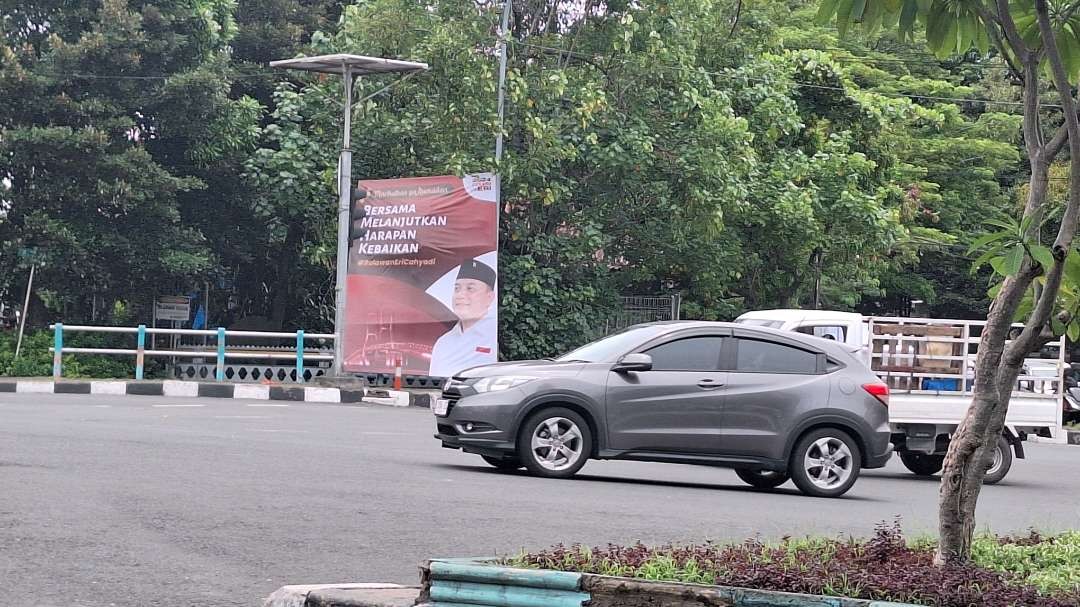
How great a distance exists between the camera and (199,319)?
33500mm

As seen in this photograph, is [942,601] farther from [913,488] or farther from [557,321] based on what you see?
[557,321]

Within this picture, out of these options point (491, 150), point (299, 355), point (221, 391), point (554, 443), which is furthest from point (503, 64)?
point (554, 443)

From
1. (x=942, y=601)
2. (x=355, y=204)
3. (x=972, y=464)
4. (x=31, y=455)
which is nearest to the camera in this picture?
(x=942, y=601)

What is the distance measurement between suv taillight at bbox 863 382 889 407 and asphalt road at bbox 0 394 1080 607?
3.17 feet

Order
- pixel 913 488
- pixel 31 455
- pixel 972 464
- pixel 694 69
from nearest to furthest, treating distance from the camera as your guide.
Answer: pixel 972 464, pixel 31 455, pixel 913 488, pixel 694 69

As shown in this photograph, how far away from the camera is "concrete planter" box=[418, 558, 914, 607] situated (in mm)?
5375

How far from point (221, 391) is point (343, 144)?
497cm

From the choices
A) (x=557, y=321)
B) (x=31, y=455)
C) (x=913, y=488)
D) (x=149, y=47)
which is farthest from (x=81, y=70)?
(x=913, y=488)

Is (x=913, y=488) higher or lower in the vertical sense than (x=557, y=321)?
lower

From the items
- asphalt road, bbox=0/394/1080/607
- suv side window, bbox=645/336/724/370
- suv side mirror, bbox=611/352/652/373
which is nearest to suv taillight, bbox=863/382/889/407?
asphalt road, bbox=0/394/1080/607

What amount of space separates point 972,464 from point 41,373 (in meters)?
23.5

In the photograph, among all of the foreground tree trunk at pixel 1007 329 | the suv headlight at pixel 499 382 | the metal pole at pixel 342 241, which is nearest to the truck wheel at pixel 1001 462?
the suv headlight at pixel 499 382

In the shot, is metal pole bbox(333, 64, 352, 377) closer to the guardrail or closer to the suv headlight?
the guardrail

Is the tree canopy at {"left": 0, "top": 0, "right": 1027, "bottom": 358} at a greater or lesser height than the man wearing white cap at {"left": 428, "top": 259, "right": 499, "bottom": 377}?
greater
